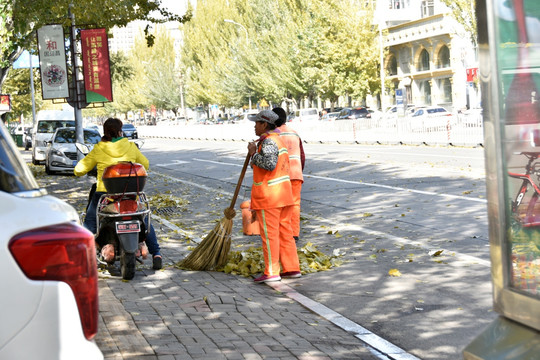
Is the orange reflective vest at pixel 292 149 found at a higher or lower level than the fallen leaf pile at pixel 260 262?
higher

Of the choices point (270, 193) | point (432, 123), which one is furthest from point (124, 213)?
point (432, 123)

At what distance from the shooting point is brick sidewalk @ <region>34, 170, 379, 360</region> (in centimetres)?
541

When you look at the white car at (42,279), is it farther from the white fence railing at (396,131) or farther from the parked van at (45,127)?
the parked van at (45,127)

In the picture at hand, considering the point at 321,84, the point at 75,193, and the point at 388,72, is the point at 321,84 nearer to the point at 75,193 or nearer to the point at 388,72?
the point at 388,72

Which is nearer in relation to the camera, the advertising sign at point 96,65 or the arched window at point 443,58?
the advertising sign at point 96,65

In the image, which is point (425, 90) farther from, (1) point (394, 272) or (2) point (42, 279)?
(2) point (42, 279)

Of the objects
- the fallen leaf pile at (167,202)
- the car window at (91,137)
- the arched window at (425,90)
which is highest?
the arched window at (425,90)

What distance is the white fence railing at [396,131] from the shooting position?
2964 cm

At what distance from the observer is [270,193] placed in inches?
316

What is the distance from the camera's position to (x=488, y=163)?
2.78m

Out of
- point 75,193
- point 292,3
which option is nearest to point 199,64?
point 292,3

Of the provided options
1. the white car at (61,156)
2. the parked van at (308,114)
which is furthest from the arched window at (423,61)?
the white car at (61,156)

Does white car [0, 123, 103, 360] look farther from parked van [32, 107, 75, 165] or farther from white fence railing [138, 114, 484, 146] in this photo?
parked van [32, 107, 75, 165]

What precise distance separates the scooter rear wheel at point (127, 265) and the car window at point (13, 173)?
5362 mm
